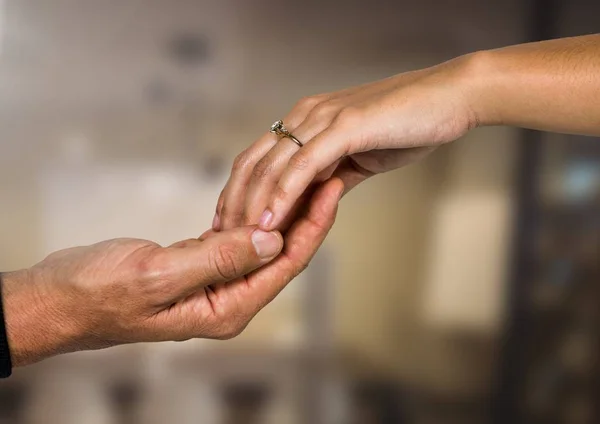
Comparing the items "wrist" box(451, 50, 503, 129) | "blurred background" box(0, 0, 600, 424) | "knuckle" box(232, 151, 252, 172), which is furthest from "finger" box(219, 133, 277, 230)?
"blurred background" box(0, 0, 600, 424)

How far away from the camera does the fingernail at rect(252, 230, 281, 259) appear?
0.65m

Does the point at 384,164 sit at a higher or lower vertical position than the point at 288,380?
higher

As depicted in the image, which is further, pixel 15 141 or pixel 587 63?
pixel 15 141

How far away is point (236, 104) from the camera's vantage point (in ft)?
4.08

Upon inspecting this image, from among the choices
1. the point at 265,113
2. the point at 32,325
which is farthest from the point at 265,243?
the point at 265,113

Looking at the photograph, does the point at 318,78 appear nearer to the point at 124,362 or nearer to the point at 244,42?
the point at 244,42

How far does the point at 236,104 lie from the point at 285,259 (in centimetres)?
60

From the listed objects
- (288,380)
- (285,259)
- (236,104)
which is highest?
(236,104)

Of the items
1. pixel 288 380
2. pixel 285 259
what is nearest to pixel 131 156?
pixel 288 380

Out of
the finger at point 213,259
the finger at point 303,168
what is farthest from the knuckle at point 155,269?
the finger at point 303,168

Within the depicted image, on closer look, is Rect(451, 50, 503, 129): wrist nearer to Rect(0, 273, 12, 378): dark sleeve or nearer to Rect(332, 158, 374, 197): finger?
Rect(332, 158, 374, 197): finger

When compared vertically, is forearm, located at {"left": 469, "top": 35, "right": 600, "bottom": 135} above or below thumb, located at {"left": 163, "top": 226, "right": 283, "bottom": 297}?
above

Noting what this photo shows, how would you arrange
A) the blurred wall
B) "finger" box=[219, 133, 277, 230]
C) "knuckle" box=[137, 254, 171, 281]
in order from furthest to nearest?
the blurred wall < "finger" box=[219, 133, 277, 230] < "knuckle" box=[137, 254, 171, 281]

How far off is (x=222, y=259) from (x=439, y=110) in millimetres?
261
